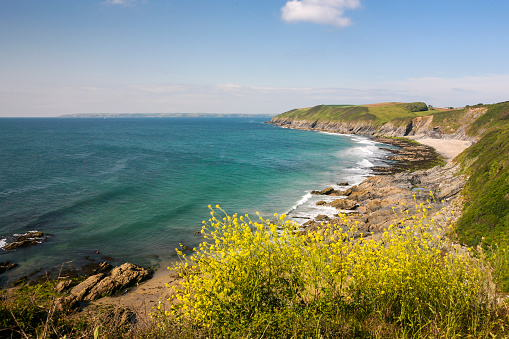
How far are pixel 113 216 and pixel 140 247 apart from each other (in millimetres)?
10287

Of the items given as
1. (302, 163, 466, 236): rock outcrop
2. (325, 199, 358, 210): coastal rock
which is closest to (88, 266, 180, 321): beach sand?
(302, 163, 466, 236): rock outcrop

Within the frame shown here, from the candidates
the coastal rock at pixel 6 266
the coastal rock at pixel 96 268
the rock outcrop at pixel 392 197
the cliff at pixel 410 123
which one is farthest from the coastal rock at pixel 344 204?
the cliff at pixel 410 123

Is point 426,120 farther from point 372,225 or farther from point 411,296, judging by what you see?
point 411,296

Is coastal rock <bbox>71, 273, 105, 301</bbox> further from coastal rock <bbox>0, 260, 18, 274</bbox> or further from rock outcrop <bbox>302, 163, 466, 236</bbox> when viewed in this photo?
rock outcrop <bbox>302, 163, 466, 236</bbox>

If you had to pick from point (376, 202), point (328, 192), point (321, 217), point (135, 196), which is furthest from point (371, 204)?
point (135, 196)

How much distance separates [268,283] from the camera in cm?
900

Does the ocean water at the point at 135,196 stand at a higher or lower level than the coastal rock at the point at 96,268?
higher

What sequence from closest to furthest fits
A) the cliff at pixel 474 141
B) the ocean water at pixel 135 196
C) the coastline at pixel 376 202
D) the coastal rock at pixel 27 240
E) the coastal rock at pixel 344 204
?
the cliff at pixel 474 141, the coastline at pixel 376 202, the coastal rock at pixel 27 240, the ocean water at pixel 135 196, the coastal rock at pixel 344 204

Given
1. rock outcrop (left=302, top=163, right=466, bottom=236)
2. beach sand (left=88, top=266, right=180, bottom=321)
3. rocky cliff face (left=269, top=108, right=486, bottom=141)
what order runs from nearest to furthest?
beach sand (left=88, top=266, right=180, bottom=321) < rock outcrop (left=302, top=163, right=466, bottom=236) < rocky cliff face (left=269, top=108, right=486, bottom=141)

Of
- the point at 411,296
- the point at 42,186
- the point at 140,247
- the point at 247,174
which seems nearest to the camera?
the point at 411,296

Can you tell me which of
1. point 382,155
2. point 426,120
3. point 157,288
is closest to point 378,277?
point 157,288

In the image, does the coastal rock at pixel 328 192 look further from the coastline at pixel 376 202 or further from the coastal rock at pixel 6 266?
the coastal rock at pixel 6 266

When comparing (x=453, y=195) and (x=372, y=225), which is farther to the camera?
(x=453, y=195)

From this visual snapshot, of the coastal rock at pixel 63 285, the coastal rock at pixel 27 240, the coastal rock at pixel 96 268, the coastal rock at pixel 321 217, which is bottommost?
the coastal rock at pixel 96 268
